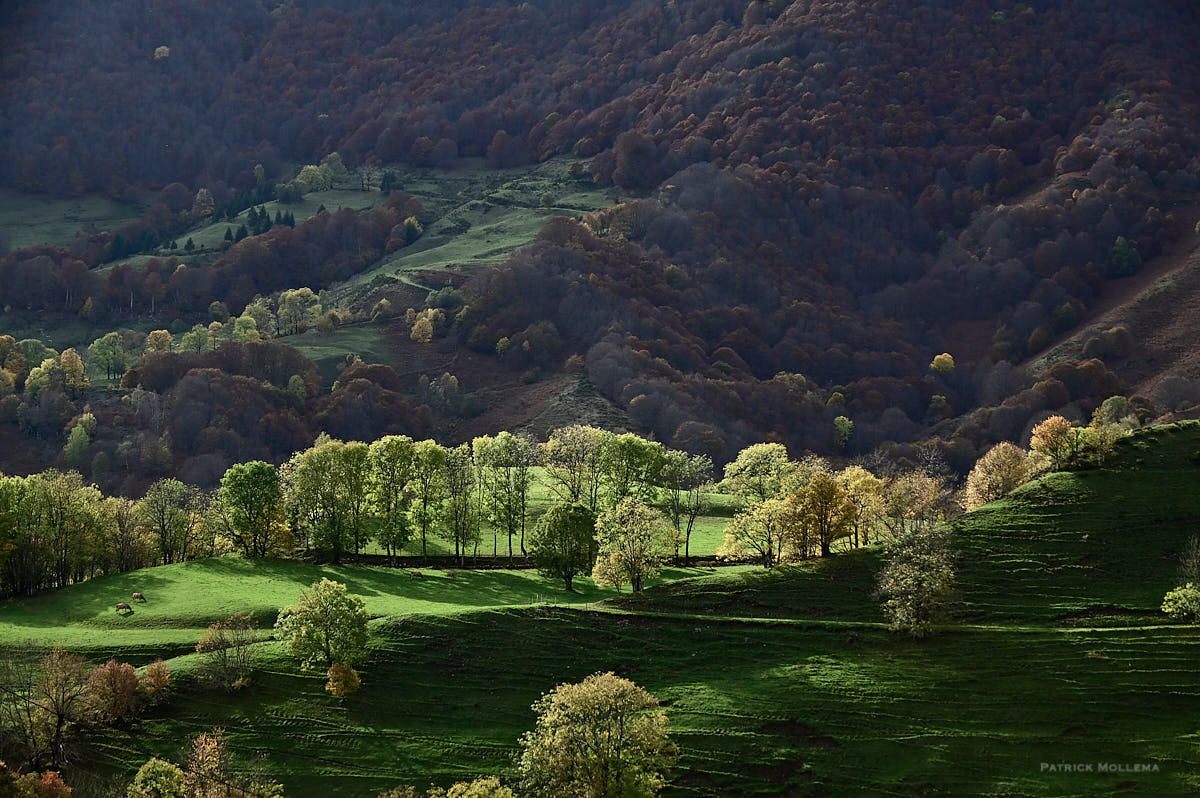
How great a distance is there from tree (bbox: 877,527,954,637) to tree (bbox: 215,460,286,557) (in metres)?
72.5

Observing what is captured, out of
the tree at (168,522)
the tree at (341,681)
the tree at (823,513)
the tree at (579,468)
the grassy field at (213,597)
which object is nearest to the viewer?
the tree at (341,681)

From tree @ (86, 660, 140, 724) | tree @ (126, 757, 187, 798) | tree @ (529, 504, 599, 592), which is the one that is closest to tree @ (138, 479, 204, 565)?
tree @ (86, 660, 140, 724)

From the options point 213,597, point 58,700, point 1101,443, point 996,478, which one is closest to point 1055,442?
point 1101,443

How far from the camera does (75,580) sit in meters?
121

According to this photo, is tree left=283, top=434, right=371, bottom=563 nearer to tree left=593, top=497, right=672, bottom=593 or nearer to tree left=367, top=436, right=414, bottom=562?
tree left=367, top=436, right=414, bottom=562

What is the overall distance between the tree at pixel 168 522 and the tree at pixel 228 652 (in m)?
34.1

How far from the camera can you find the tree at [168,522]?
127875 millimetres

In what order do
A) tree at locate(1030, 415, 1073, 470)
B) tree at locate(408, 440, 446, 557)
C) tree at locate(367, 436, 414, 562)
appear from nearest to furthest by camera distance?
1. tree at locate(1030, 415, 1073, 470)
2. tree at locate(367, 436, 414, 562)
3. tree at locate(408, 440, 446, 557)

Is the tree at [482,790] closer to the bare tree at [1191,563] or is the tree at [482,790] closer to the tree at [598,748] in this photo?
the tree at [598,748]

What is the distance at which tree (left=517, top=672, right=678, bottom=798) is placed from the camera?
69.9m

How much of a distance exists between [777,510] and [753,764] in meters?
40.6

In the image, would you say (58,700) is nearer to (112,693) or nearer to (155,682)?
(112,693)

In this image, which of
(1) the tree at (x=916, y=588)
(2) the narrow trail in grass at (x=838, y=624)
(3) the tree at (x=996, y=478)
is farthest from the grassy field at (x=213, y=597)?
(3) the tree at (x=996, y=478)

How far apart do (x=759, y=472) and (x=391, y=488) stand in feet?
162
